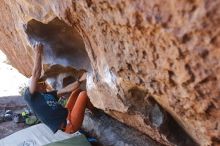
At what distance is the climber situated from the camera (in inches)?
136

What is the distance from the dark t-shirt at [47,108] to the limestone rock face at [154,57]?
0.50 meters

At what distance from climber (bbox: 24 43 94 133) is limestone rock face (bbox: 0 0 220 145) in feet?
1.64

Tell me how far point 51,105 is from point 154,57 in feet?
6.32

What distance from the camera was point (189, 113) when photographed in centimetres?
208

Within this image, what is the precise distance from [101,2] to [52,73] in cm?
241

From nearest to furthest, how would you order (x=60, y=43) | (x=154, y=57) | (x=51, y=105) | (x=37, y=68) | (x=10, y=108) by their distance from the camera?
(x=154, y=57)
(x=37, y=68)
(x=51, y=105)
(x=60, y=43)
(x=10, y=108)

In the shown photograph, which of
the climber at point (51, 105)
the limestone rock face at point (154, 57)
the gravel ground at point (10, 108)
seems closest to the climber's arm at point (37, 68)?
the climber at point (51, 105)

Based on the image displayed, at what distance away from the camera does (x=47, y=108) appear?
138 inches

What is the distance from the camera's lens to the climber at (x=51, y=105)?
3443 millimetres

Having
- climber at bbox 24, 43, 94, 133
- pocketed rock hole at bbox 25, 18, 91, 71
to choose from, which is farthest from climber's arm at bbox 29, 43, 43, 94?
pocketed rock hole at bbox 25, 18, 91, 71

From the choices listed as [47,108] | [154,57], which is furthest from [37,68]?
[154,57]

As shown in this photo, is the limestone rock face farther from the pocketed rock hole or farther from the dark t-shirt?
the dark t-shirt

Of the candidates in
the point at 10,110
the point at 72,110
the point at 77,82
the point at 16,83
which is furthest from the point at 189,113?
the point at 16,83

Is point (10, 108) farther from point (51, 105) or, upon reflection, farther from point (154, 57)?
point (154, 57)
